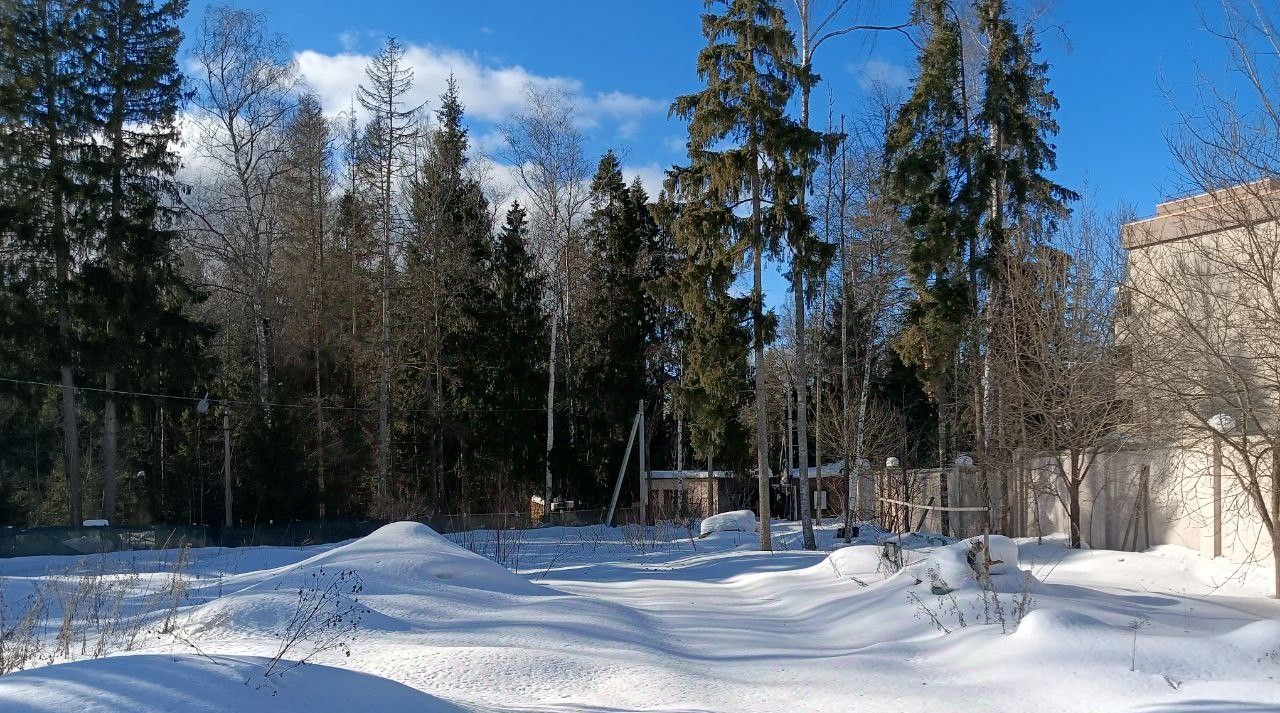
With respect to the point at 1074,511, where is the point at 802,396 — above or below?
above

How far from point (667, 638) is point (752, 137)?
620 inches

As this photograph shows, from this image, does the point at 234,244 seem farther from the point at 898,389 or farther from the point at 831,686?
the point at 831,686

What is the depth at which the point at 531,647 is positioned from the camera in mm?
8953

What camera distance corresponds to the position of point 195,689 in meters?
4.99

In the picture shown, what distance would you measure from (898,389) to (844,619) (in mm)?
33226

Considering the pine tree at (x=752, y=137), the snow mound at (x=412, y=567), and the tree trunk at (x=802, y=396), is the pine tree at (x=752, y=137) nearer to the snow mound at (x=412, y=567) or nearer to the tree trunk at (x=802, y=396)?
the tree trunk at (x=802, y=396)

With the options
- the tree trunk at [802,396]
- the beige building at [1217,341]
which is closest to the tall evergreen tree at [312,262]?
the tree trunk at [802,396]

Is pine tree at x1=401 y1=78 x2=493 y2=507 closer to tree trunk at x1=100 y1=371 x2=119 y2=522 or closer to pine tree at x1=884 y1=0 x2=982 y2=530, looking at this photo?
tree trunk at x1=100 y1=371 x2=119 y2=522

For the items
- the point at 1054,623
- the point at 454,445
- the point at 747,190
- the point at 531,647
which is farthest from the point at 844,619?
the point at 454,445

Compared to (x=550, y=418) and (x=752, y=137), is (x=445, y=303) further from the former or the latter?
(x=752, y=137)

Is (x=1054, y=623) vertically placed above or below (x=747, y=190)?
below

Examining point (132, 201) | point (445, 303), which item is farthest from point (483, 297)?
point (132, 201)

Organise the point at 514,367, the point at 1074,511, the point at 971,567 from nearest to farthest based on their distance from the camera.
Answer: the point at 971,567 → the point at 1074,511 → the point at 514,367

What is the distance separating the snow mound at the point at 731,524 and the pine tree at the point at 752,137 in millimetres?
3358
